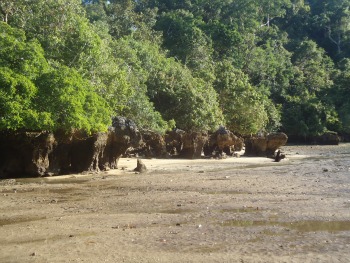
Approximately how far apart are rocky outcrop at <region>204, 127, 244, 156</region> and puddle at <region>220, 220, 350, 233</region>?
30147 mm

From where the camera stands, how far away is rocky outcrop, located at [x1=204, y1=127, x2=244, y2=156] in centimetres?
4281

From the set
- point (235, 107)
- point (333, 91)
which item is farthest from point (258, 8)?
point (235, 107)

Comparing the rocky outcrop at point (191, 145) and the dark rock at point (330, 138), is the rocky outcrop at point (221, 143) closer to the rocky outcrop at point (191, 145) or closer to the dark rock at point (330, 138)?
the rocky outcrop at point (191, 145)

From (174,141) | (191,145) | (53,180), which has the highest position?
(174,141)

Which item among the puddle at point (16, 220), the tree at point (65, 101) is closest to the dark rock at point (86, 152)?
the tree at point (65, 101)

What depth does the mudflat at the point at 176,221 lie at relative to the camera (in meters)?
9.36

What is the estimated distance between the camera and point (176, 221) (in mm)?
12430

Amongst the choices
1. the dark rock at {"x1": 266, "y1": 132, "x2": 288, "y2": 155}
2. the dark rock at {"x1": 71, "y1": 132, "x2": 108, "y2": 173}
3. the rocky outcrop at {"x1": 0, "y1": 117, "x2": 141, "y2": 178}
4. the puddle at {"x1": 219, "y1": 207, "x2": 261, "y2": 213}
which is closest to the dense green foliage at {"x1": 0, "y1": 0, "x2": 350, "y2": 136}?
the rocky outcrop at {"x1": 0, "y1": 117, "x2": 141, "y2": 178}

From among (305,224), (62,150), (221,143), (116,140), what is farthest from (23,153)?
(221,143)

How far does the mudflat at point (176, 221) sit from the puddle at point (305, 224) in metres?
0.03

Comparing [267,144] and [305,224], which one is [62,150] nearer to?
[305,224]

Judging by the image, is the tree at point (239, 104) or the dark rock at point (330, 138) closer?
the tree at point (239, 104)

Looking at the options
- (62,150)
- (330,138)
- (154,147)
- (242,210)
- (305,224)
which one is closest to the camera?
(305,224)

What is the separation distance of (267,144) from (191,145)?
8.34 metres
